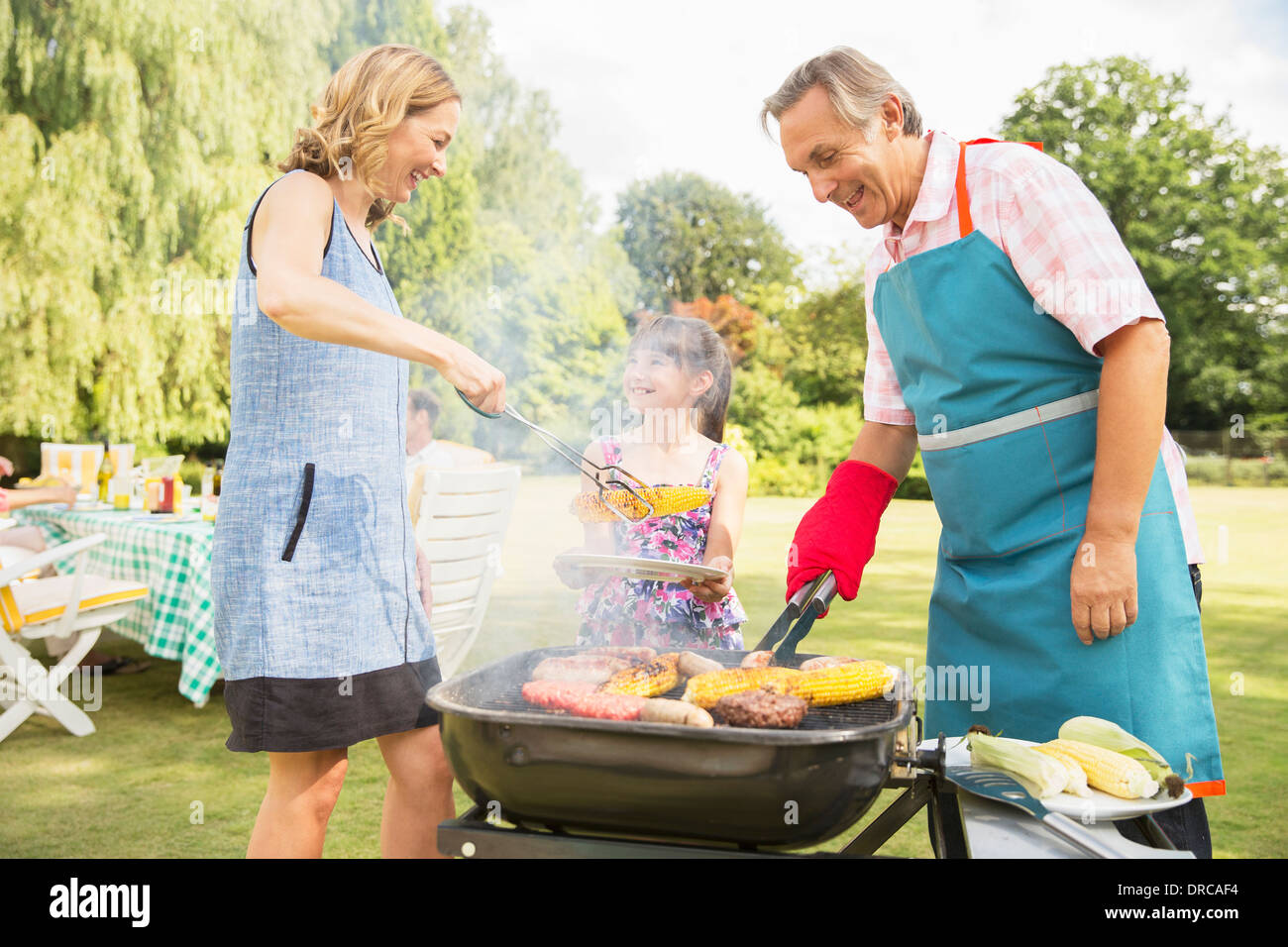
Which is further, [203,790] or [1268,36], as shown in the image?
[1268,36]

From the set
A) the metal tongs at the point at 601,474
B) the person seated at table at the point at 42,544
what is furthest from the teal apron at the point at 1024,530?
the person seated at table at the point at 42,544

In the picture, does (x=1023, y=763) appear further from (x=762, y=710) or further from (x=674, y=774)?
(x=674, y=774)

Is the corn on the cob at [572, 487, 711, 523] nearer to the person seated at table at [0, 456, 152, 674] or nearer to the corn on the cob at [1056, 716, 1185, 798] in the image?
the corn on the cob at [1056, 716, 1185, 798]

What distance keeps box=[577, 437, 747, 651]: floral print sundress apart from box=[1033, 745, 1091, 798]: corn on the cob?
1277 millimetres

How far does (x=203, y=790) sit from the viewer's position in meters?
3.96

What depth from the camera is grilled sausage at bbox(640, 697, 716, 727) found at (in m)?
1.31

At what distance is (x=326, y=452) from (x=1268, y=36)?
150ft

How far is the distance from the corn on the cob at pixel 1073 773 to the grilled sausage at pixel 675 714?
56cm

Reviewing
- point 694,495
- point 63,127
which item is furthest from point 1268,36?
point 694,495

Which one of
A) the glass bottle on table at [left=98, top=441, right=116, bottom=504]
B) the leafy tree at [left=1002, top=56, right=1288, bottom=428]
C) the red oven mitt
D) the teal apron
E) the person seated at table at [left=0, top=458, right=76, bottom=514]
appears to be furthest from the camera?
the leafy tree at [left=1002, top=56, right=1288, bottom=428]

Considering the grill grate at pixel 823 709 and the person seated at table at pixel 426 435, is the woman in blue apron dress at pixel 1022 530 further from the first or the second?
the person seated at table at pixel 426 435

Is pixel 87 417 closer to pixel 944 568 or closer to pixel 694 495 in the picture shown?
pixel 694 495

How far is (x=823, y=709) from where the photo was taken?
5.16 feet

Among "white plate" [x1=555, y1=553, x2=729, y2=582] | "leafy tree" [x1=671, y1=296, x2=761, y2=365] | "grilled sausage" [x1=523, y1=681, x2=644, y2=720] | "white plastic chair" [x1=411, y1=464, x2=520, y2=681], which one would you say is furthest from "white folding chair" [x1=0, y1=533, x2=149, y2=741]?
→ "leafy tree" [x1=671, y1=296, x2=761, y2=365]
